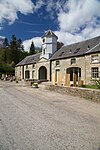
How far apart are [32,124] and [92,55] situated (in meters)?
20.8

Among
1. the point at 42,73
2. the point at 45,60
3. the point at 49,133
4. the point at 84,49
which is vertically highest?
the point at 84,49

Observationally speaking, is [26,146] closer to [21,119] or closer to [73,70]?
[21,119]

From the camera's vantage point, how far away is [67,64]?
30797mm

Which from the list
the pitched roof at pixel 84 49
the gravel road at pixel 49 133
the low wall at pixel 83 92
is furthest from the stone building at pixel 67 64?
the gravel road at pixel 49 133

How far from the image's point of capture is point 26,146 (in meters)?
4.34

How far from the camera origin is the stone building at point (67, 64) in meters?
24.6

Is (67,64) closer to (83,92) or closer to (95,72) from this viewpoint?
(95,72)

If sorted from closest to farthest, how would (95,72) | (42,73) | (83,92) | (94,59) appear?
(83,92), (94,59), (95,72), (42,73)

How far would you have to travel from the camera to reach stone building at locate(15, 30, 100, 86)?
80.6 feet

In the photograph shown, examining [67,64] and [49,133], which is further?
[67,64]

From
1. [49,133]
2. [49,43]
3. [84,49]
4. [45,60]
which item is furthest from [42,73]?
[49,133]

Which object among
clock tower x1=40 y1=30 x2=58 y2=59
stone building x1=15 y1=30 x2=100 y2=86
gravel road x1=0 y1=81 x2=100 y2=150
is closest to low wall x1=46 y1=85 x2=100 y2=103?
stone building x1=15 y1=30 x2=100 y2=86

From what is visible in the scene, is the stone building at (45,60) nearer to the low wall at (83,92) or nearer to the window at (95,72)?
the window at (95,72)

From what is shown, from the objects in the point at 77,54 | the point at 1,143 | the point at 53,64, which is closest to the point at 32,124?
the point at 1,143
